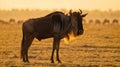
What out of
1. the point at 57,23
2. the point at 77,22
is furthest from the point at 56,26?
the point at 77,22

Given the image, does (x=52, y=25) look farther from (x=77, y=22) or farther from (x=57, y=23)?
(x=77, y=22)

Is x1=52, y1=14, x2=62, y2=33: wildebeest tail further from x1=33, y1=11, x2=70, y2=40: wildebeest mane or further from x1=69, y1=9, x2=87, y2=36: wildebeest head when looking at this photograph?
x1=69, y1=9, x2=87, y2=36: wildebeest head

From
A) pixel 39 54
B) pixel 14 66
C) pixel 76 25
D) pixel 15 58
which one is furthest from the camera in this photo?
pixel 39 54

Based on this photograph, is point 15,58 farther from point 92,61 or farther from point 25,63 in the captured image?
point 92,61

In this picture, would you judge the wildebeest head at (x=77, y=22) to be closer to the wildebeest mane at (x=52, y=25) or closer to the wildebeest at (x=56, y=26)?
the wildebeest at (x=56, y=26)

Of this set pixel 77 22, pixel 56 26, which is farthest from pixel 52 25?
pixel 77 22

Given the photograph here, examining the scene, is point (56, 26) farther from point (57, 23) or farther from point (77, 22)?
point (77, 22)

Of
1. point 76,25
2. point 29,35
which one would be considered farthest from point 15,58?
point 76,25

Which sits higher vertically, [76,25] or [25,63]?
[76,25]

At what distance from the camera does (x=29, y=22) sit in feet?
55.8

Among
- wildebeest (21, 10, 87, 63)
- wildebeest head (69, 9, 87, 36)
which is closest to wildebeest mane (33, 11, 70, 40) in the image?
wildebeest (21, 10, 87, 63)

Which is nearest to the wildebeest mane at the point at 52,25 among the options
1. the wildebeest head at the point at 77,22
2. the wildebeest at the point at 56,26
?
the wildebeest at the point at 56,26

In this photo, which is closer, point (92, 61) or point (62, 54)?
point (92, 61)

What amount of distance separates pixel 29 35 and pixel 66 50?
4723 millimetres
